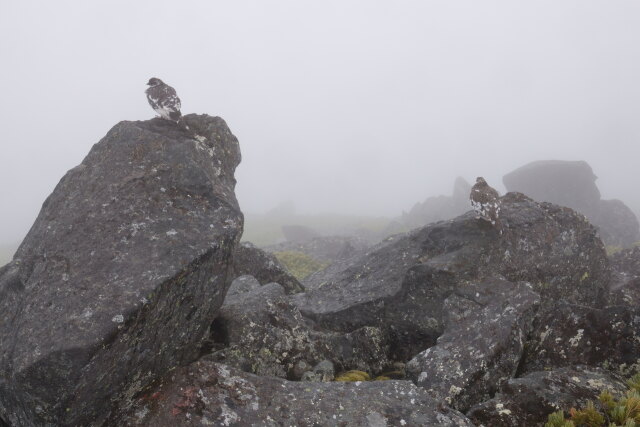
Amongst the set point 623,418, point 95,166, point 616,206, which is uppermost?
point 95,166

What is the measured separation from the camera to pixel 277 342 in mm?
9867

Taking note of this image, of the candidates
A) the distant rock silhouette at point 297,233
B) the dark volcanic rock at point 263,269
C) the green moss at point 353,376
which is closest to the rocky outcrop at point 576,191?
the distant rock silhouette at point 297,233

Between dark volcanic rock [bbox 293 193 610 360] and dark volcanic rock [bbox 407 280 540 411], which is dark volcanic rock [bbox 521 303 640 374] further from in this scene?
dark volcanic rock [bbox 293 193 610 360]

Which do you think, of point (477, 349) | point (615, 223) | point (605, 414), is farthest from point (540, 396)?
point (615, 223)

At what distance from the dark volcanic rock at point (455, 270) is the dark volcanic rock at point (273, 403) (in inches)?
162

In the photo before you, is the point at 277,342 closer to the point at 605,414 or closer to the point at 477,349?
the point at 477,349

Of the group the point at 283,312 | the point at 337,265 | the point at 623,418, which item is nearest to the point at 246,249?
the point at 337,265

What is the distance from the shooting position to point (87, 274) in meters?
7.18

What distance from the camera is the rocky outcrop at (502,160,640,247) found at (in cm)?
5256

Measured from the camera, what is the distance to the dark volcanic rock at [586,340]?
865 cm

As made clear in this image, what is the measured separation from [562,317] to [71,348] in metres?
9.29

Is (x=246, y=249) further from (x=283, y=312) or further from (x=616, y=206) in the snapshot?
(x=616, y=206)

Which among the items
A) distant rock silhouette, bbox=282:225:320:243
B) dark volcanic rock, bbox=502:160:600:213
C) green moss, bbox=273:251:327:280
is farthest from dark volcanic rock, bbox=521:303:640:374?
distant rock silhouette, bbox=282:225:320:243

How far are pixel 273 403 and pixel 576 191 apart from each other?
67.6 m
